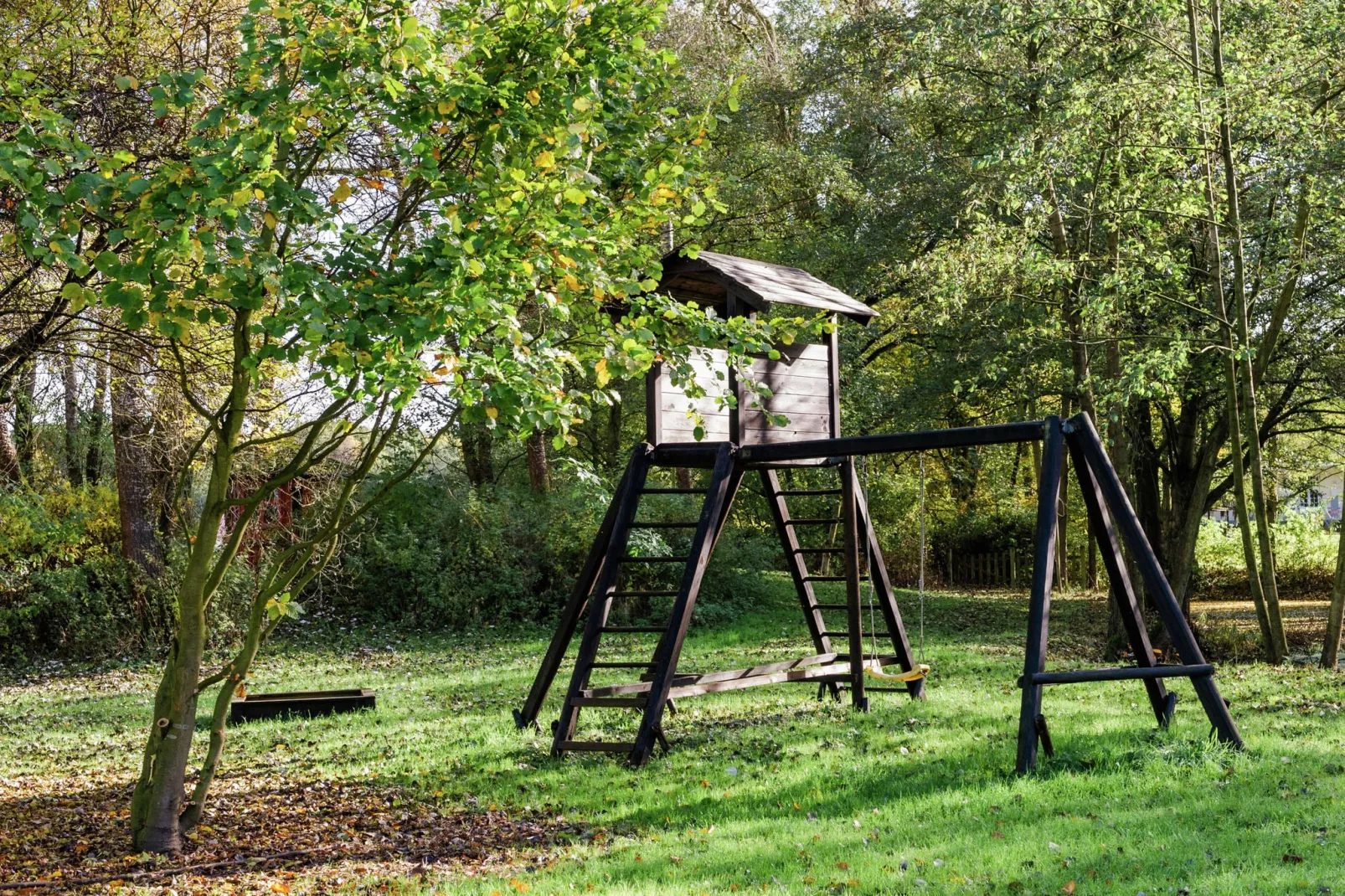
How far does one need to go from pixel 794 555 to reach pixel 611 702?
270cm

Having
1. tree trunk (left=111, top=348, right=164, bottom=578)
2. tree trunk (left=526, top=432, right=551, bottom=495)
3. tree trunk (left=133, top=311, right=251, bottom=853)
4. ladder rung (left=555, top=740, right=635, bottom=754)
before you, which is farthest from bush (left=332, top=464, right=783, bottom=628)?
tree trunk (left=133, top=311, right=251, bottom=853)

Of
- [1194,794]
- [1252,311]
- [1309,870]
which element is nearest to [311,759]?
[1194,794]

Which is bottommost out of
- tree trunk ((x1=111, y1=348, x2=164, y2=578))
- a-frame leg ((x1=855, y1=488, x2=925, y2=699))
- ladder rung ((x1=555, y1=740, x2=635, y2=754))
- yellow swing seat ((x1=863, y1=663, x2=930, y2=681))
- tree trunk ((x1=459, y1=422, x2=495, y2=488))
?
ladder rung ((x1=555, y1=740, x2=635, y2=754))

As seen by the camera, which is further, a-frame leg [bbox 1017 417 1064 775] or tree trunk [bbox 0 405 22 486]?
tree trunk [bbox 0 405 22 486]

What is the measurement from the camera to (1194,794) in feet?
21.6

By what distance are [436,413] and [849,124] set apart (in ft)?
31.6

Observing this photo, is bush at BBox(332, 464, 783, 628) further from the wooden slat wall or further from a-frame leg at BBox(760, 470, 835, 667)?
the wooden slat wall

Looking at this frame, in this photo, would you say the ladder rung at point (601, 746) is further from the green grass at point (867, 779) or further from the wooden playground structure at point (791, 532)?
the green grass at point (867, 779)

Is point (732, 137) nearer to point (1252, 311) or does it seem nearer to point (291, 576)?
point (1252, 311)

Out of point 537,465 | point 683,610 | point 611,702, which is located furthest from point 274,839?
point 537,465

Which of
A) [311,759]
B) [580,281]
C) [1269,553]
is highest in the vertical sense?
[580,281]

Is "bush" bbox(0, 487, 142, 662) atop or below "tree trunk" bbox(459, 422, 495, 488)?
below

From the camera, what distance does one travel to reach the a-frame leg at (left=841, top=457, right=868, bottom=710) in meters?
9.90

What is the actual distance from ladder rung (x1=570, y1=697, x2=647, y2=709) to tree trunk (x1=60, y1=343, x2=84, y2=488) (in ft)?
29.3
